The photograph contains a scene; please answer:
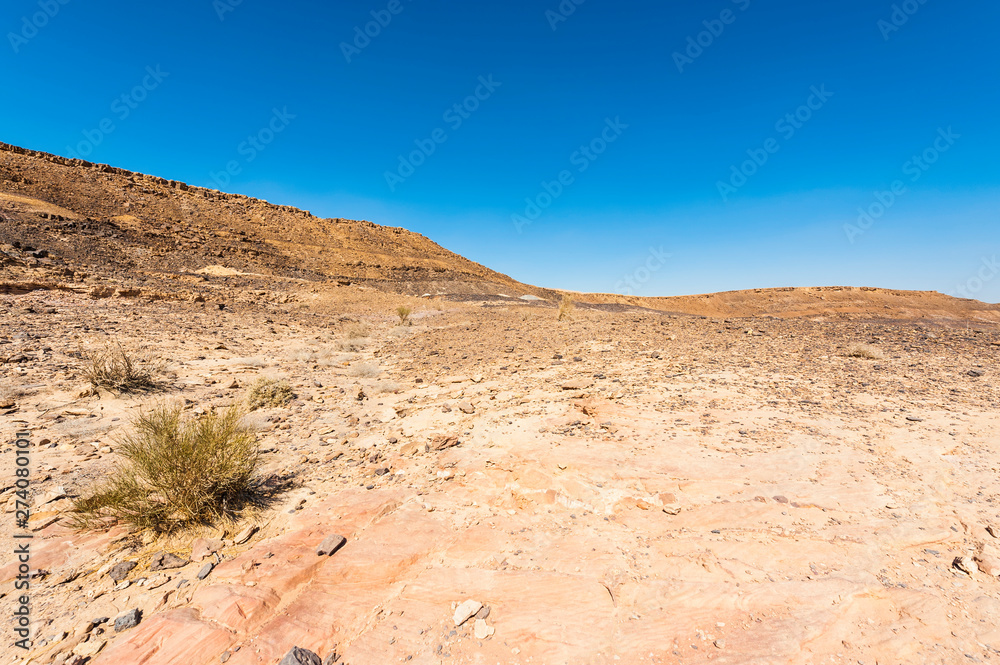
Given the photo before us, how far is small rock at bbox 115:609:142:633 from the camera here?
1.99m

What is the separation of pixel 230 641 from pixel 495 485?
1.79m

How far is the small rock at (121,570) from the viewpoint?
2.31 meters

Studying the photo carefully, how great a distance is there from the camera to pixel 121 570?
2.35m

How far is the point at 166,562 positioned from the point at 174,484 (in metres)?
0.62

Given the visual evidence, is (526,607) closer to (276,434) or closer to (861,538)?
(861,538)

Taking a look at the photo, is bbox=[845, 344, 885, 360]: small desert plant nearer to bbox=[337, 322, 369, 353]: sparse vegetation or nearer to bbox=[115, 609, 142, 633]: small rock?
bbox=[115, 609, 142, 633]: small rock

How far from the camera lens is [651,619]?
1.94 metres

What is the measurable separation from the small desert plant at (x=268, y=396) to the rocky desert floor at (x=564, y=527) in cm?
19

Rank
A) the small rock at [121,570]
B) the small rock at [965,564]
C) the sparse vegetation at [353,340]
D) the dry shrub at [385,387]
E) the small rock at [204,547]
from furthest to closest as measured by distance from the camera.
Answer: the sparse vegetation at [353,340]
the dry shrub at [385,387]
the small rock at [204,547]
the small rock at [121,570]
the small rock at [965,564]

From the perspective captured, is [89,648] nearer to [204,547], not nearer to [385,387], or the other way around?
[204,547]

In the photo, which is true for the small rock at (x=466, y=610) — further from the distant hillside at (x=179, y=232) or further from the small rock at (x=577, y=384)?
the distant hillside at (x=179, y=232)

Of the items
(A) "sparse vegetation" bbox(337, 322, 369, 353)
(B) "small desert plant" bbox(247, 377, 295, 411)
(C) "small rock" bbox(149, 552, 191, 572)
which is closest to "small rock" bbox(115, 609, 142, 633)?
(C) "small rock" bbox(149, 552, 191, 572)

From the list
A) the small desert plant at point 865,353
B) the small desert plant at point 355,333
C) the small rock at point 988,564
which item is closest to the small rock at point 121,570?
the small rock at point 988,564

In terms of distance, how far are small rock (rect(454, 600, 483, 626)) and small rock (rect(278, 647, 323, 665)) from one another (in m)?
0.63
